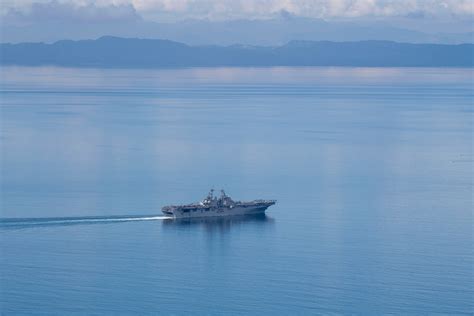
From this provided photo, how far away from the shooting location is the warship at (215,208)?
1841 cm

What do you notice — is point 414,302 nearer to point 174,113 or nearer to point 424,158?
point 424,158

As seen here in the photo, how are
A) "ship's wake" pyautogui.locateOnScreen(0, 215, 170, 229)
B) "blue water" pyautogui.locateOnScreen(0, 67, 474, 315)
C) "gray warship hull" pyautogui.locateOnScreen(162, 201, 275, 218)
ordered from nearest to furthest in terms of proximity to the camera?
"blue water" pyautogui.locateOnScreen(0, 67, 474, 315) → "ship's wake" pyautogui.locateOnScreen(0, 215, 170, 229) → "gray warship hull" pyautogui.locateOnScreen(162, 201, 275, 218)

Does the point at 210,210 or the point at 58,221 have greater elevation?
the point at 210,210

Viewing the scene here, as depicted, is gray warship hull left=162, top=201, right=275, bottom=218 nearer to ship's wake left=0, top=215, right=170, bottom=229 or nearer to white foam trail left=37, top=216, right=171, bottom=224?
white foam trail left=37, top=216, right=171, bottom=224

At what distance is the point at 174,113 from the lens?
149ft

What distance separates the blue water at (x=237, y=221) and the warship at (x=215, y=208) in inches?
8.4

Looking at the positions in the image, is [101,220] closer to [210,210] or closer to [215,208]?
[210,210]

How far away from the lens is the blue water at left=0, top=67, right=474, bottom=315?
13484mm

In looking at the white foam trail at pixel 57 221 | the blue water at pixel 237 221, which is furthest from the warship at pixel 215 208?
the white foam trail at pixel 57 221

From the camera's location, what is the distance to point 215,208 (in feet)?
61.2

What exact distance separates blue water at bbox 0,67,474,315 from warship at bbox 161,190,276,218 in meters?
0.21

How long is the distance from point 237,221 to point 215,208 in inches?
19.4

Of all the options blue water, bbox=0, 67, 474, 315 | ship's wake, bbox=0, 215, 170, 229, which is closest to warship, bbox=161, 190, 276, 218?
blue water, bbox=0, 67, 474, 315

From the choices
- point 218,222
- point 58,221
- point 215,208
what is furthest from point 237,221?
point 58,221
